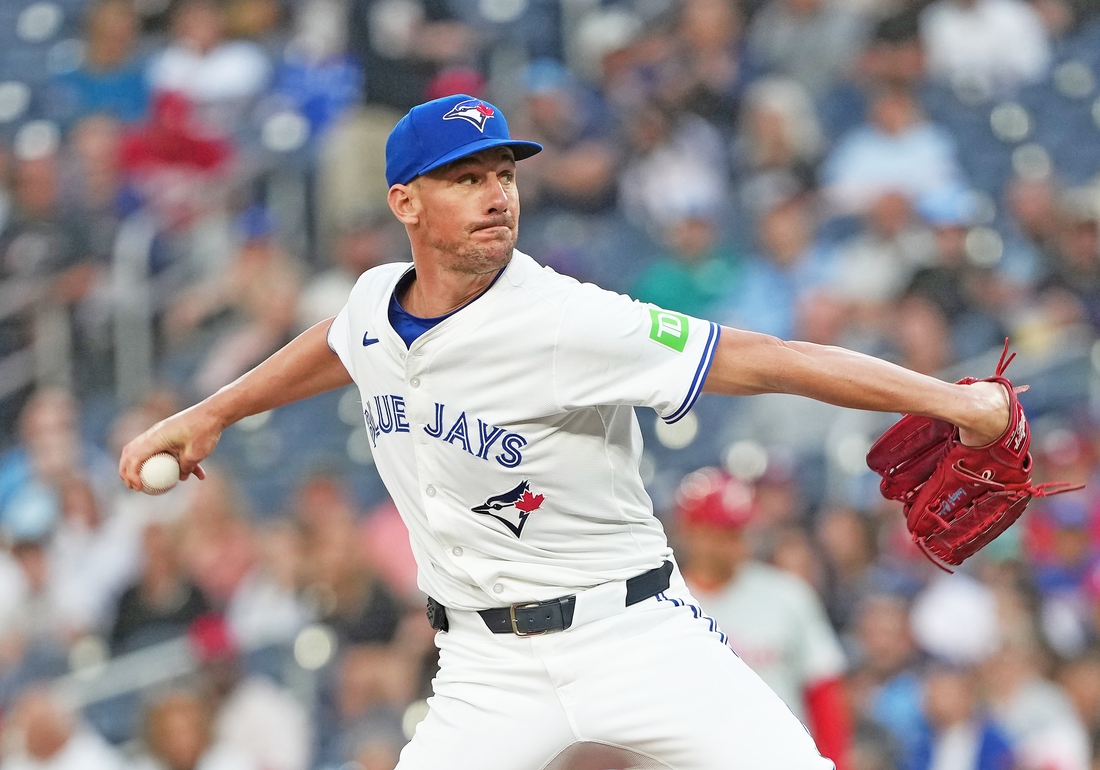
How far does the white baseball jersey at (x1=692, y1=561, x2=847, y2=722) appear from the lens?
17.0ft

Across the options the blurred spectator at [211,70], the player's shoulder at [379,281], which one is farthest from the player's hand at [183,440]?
the blurred spectator at [211,70]

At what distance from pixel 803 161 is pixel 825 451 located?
7.03 feet

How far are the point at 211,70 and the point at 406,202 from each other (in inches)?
257

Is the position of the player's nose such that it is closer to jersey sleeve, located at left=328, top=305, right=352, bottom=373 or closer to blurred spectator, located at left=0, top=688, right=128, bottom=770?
jersey sleeve, located at left=328, top=305, right=352, bottom=373

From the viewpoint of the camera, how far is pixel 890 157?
342 inches

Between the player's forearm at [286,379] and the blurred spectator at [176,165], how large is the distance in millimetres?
5072

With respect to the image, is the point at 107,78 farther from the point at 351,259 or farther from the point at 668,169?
the point at 668,169

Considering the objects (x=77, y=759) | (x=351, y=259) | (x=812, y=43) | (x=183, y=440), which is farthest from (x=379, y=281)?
(x=812, y=43)

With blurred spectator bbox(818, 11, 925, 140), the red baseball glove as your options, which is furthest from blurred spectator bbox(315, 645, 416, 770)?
blurred spectator bbox(818, 11, 925, 140)

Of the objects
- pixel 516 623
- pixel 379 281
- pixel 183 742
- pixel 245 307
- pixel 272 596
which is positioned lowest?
pixel 183 742

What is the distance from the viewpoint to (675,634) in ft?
11.2

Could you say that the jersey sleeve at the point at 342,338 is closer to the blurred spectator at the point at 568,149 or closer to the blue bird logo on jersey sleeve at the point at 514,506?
the blue bird logo on jersey sleeve at the point at 514,506

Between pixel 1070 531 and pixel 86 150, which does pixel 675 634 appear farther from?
pixel 86 150

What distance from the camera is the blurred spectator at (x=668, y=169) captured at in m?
8.79
